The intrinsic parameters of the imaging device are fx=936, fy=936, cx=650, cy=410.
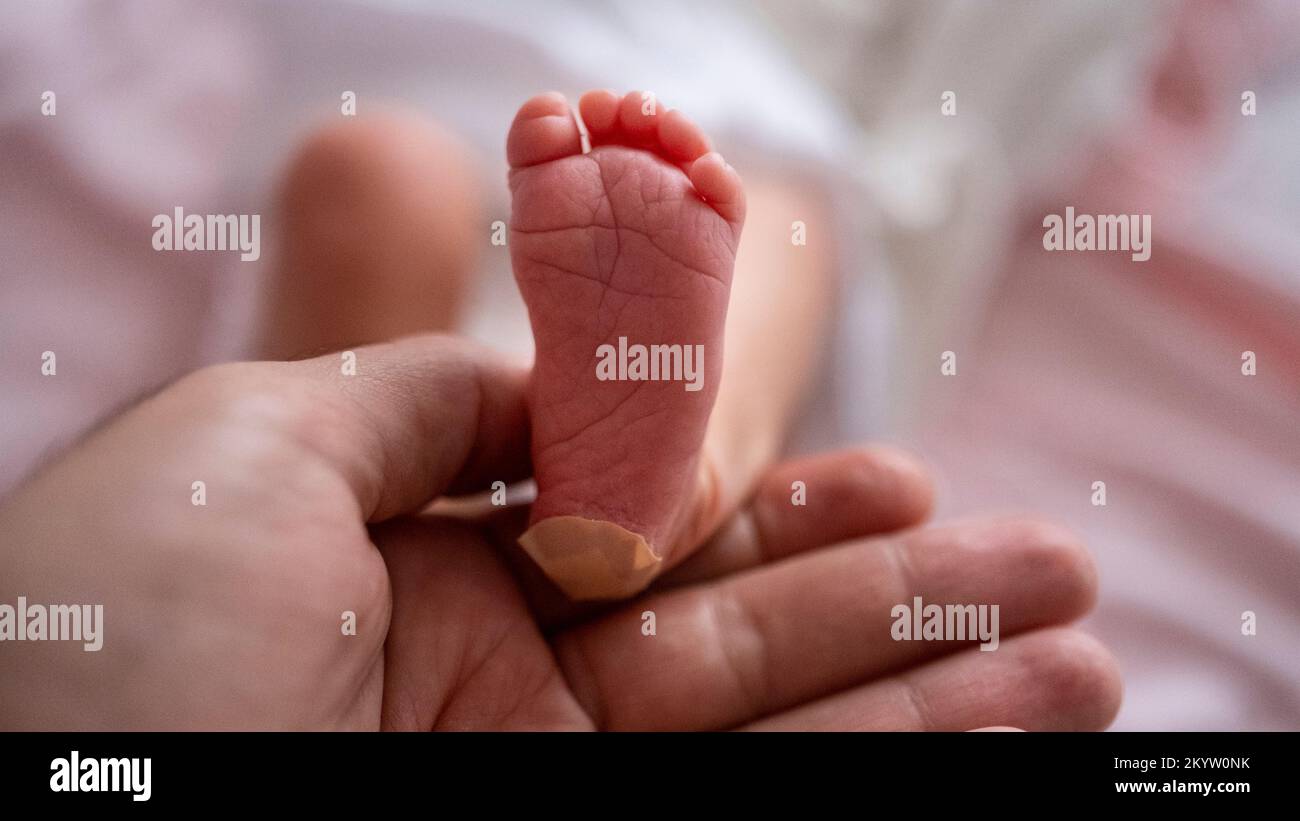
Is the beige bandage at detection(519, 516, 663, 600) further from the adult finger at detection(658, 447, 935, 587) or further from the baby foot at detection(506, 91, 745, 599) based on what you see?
the adult finger at detection(658, 447, 935, 587)

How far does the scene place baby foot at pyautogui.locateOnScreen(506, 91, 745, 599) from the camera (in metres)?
0.51

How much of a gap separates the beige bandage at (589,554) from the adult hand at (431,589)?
0.05 meters

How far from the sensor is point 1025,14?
42.1 inches

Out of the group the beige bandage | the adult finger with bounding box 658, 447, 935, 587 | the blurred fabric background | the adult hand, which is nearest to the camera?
the adult hand

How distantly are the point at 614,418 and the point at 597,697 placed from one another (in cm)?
21

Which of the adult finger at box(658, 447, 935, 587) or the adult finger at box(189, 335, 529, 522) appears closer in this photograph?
the adult finger at box(189, 335, 529, 522)

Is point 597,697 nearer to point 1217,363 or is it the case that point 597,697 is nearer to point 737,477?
point 737,477

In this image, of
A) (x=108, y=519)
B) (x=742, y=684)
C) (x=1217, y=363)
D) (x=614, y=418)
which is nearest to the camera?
(x=108, y=519)

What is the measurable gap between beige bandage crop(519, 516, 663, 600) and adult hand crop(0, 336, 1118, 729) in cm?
5

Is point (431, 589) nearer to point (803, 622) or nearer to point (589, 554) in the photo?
point (589, 554)

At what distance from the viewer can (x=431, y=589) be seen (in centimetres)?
60
